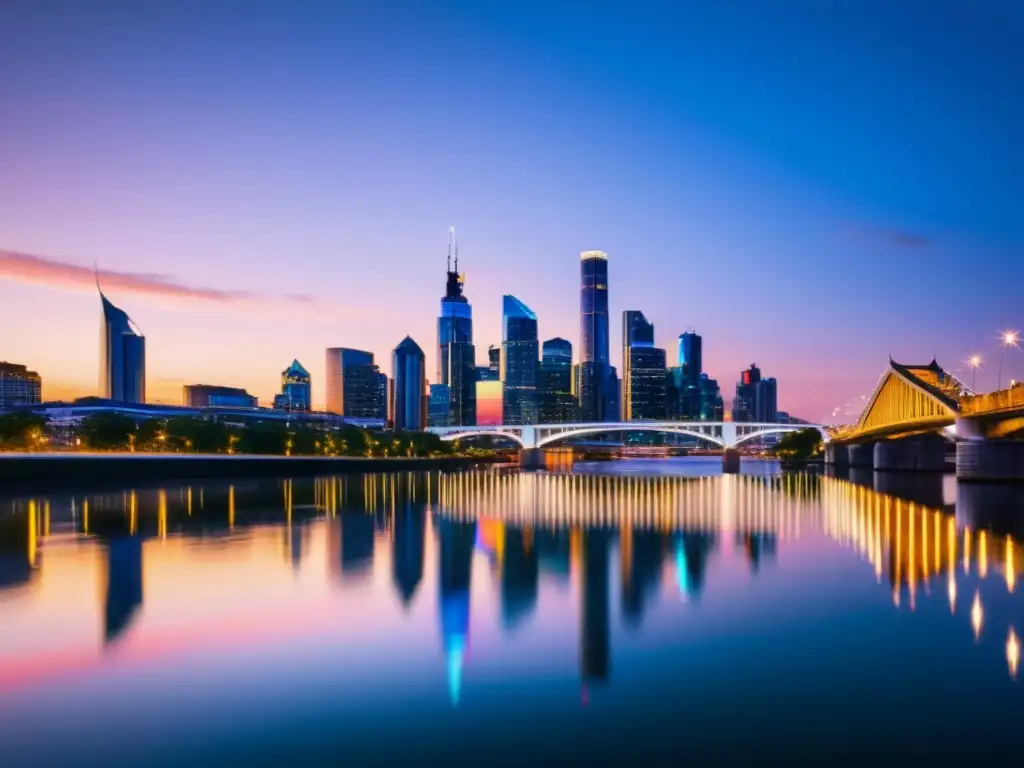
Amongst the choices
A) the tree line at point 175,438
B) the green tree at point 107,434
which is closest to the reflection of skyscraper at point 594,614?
the tree line at point 175,438

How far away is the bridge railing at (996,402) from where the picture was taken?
2013 inches

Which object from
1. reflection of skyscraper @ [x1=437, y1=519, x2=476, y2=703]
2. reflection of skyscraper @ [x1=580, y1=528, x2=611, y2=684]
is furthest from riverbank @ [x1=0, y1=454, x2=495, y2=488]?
reflection of skyscraper @ [x1=580, y1=528, x2=611, y2=684]

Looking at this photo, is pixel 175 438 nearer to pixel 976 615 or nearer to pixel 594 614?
pixel 594 614

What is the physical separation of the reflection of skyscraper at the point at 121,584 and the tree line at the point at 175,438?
2459 inches

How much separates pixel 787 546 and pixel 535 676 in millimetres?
19731

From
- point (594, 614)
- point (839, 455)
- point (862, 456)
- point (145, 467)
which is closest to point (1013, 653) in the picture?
point (594, 614)

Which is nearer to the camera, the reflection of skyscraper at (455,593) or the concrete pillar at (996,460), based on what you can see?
the reflection of skyscraper at (455,593)

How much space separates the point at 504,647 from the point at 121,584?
462 inches

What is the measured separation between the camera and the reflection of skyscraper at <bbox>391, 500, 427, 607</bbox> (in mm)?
21514

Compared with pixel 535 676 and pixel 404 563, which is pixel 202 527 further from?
pixel 535 676

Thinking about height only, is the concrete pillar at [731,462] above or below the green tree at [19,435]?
below

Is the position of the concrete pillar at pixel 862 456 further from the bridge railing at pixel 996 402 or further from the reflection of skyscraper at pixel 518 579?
the reflection of skyscraper at pixel 518 579

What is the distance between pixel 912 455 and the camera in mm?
97062

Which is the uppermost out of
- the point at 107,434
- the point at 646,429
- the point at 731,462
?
the point at 107,434
